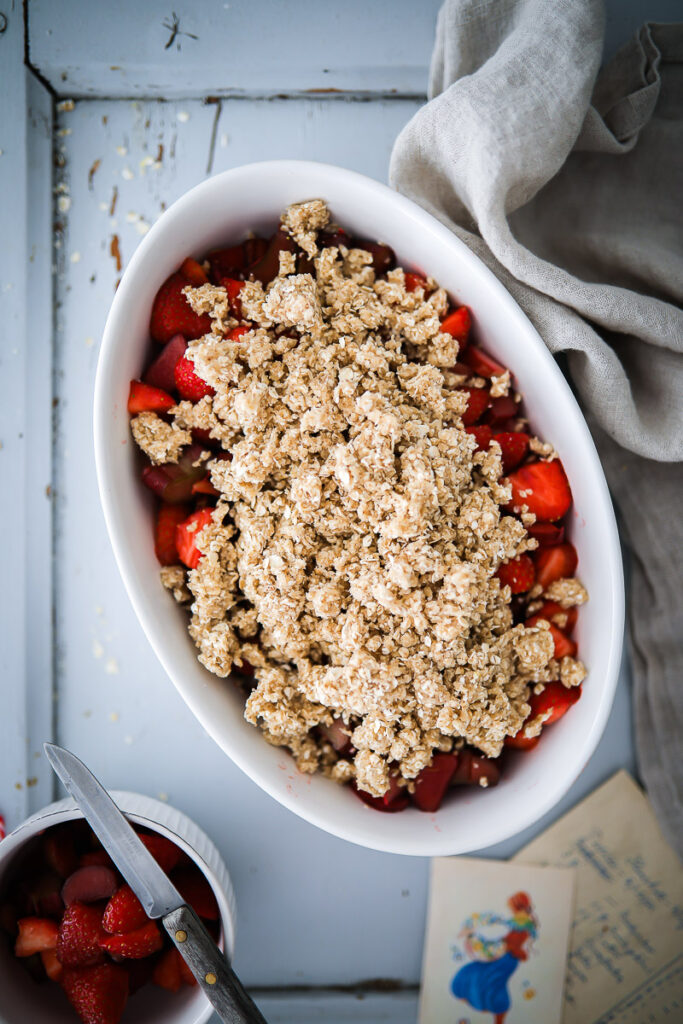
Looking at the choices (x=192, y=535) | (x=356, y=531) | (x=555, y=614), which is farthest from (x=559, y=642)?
(x=192, y=535)

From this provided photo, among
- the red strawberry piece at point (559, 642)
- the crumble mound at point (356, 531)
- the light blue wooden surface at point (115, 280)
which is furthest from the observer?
the light blue wooden surface at point (115, 280)

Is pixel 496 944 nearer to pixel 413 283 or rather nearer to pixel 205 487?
pixel 205 487

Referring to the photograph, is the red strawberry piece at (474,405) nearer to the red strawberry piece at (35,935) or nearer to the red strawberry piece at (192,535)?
the red strawberry piece at (192,535)

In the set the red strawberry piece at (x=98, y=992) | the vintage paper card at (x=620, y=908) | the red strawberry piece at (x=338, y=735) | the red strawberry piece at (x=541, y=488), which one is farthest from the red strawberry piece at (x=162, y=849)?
the red strawberry piece at (x=541, y=488)

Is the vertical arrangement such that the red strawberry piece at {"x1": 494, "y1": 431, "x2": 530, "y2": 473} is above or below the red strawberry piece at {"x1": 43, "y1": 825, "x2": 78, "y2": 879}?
above

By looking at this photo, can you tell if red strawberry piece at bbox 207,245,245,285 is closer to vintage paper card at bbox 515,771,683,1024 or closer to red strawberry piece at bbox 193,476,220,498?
red strawberry piece at bbox 193,476,220,498

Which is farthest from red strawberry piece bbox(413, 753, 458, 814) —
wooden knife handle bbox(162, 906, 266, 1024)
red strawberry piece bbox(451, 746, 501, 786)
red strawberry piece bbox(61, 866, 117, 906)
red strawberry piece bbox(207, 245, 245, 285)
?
red strawberry piece bbox(207, 245, 245, 285)
